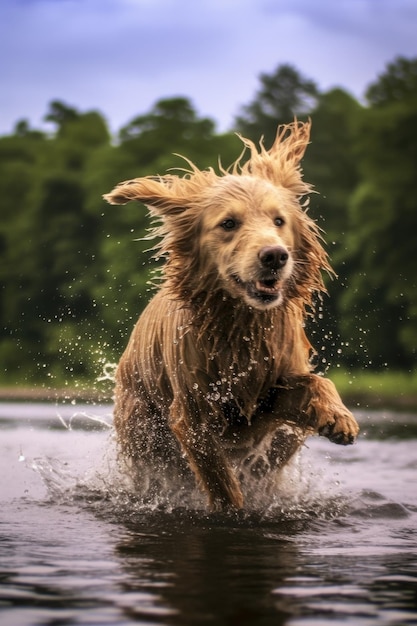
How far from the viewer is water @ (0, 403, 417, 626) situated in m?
5.61

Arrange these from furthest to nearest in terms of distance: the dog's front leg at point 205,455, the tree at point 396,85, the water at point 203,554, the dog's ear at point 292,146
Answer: the tree at point 396,85, the dog's ear at point 292,146, the dog's front leg at point 205,455, the water at point 203,554

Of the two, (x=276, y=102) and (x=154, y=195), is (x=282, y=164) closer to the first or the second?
(x=154, y=195)

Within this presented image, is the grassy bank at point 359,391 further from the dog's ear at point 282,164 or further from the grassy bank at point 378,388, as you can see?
the dog's ear at point 282,164

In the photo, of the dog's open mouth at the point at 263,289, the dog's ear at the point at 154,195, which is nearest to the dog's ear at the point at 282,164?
the dog's ear at the point at 154,195

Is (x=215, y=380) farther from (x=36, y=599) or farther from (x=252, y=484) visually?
(x=36, y=599)

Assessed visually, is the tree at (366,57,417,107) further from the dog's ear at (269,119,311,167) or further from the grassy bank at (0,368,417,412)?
the dog's ear at (269,119,311,167)

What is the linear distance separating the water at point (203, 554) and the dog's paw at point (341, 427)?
1.85ft

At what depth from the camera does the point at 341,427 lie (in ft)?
26.3

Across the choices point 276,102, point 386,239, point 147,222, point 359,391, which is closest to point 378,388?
point 359,391

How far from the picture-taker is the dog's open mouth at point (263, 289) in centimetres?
772

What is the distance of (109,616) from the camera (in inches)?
215

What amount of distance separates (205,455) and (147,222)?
35.9 meters

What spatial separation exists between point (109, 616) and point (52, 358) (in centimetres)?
4030

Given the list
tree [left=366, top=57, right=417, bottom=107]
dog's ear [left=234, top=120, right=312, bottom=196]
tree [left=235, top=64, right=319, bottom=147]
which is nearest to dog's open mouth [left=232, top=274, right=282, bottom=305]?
dog's ear [left=234, top=120, right=312, bottom=196]
